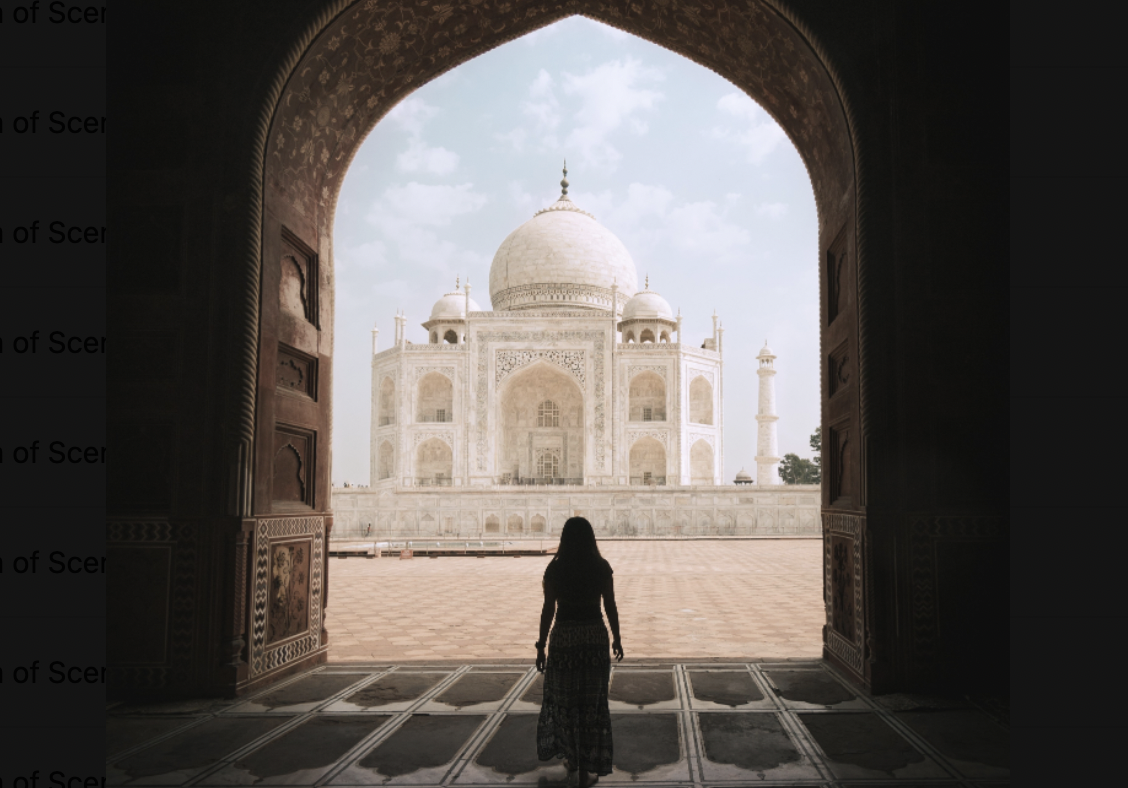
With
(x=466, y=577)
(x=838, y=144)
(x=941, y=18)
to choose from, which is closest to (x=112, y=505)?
(x=838, y=144)

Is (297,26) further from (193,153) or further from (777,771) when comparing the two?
(777,771)

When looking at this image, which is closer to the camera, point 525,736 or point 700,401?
point 525,736

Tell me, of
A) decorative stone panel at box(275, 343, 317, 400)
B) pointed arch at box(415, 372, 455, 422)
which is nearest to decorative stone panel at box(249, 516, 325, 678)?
decorative stone panel at box(275, 343, 317, 400)

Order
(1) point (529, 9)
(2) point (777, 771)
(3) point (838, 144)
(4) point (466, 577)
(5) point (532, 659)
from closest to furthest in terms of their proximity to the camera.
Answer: (2) point (777, 771), (3) point (838, 144), (5) point (532, 659), (1) point (529, 9), (4) point (466, 577)

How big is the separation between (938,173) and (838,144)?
0.66 m

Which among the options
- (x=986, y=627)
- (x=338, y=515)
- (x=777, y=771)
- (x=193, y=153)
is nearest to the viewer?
(x=777, y=771)

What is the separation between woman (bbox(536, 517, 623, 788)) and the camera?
2.77 m

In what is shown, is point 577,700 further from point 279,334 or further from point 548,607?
point 279,334

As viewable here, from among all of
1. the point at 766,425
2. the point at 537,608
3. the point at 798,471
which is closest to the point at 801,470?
the point at 798,471

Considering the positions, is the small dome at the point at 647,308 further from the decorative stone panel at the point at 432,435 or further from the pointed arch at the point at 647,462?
the decorative stone panel at the point at 432,435

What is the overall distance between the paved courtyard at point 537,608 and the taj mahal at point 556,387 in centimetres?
1278

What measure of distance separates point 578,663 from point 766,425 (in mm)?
26875

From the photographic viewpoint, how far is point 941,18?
4.08 meters

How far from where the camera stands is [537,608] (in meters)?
7.21
